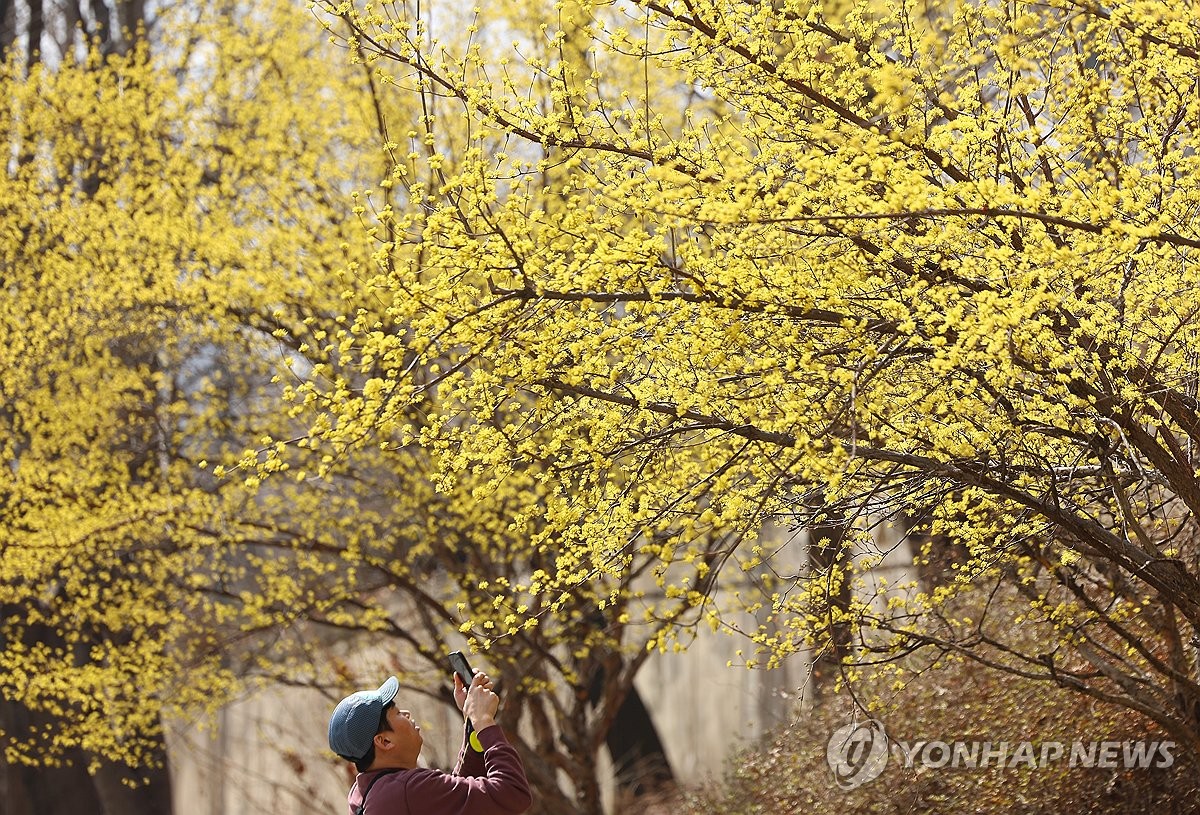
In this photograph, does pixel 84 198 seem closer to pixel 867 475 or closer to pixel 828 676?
pixel 828 676

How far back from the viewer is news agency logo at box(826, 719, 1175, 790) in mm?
5637

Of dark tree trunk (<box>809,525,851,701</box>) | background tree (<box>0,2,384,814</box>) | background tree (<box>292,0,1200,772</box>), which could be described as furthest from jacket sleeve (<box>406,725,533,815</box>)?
background tree (<box>0,2,384,814</box>)

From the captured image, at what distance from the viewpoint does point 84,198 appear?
425 inches

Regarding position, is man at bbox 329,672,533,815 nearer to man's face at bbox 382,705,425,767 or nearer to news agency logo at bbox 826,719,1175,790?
man's face at bbox 382,705,425,767

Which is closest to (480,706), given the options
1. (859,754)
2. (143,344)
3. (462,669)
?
(462,669)

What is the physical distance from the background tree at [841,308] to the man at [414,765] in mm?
828

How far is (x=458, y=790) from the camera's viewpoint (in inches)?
142

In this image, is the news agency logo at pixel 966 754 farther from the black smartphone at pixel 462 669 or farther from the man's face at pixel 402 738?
the man's face at pixel 402 738

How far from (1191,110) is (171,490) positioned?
7621mm

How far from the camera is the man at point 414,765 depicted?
11.7ft

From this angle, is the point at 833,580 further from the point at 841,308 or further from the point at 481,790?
the point at 481,790

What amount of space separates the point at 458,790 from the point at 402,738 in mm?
249

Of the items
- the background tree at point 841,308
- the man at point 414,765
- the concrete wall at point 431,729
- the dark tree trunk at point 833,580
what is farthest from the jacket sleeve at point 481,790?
the concrete wall at point 431,729

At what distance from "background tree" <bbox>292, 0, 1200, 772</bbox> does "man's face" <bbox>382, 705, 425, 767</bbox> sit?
35.4 inches
